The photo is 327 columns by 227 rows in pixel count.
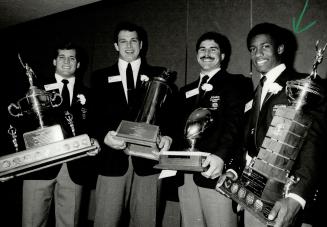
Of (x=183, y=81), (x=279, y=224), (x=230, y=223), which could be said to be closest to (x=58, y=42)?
(x=183, y=81)

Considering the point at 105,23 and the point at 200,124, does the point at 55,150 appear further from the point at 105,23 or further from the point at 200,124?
the point at 105,23

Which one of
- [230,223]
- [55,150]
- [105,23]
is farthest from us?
[105,23]

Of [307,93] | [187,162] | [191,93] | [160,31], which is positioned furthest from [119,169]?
[160,31]

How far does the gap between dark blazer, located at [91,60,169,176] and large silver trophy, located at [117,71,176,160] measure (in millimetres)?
211

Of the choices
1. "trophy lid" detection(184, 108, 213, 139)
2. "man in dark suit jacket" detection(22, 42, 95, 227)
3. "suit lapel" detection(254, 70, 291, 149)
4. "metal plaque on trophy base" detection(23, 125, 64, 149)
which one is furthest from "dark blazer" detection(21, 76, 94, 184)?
"suit lapel" detection(254, 70, 291, 149)

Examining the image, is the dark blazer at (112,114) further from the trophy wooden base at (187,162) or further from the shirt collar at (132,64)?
the trophy wooden base at (187,162)

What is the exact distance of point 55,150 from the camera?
1.56 metres

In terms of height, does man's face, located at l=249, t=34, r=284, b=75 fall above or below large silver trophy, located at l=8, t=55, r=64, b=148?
above

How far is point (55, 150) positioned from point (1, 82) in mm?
2775

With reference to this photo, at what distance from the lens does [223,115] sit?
1.86 metres

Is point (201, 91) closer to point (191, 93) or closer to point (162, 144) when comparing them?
point (191, 93)

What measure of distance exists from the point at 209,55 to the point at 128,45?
2.21 feet

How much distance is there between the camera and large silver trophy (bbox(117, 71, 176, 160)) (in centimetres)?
161

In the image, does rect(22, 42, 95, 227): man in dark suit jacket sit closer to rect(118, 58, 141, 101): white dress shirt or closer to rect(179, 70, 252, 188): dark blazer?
rect(118, 58, 141, 101): white dress shirt
